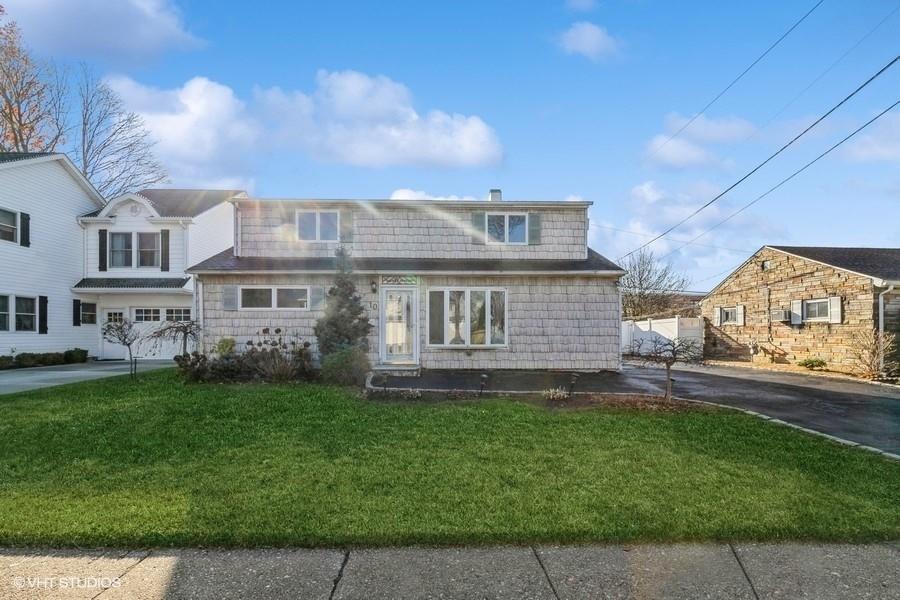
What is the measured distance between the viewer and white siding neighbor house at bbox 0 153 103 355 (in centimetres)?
1738

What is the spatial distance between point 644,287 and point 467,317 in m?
22.8

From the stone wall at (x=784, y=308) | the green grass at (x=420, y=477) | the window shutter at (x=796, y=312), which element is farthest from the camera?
the window shutter at (x=796, y=312)

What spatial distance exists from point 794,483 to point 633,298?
29111 millimetres

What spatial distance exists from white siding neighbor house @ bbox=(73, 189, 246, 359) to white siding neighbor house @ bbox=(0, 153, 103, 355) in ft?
1.70

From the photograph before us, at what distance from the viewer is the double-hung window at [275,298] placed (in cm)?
1405

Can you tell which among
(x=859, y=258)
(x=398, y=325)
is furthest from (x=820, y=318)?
(x=398, y=325)

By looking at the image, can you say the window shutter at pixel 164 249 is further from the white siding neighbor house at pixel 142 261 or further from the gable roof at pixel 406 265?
the gable roof at pixel 406 265

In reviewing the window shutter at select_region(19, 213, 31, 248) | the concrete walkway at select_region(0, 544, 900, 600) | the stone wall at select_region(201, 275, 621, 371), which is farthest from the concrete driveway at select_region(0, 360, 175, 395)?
the concrete walkway at select_region(0, 544, 900, 600)

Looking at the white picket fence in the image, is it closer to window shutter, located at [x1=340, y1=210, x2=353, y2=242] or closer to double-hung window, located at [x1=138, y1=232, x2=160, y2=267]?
window shutter, located at [x1=340, y1=210, x2=353, y2=242]

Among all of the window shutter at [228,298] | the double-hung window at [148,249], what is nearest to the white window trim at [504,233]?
the window shutter at [228,298]

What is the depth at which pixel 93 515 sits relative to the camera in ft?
14.7

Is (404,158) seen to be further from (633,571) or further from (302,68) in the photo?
(633,571)

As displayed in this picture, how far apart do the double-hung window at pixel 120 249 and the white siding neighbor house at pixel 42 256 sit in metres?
1.23

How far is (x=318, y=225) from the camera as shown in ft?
50.0
